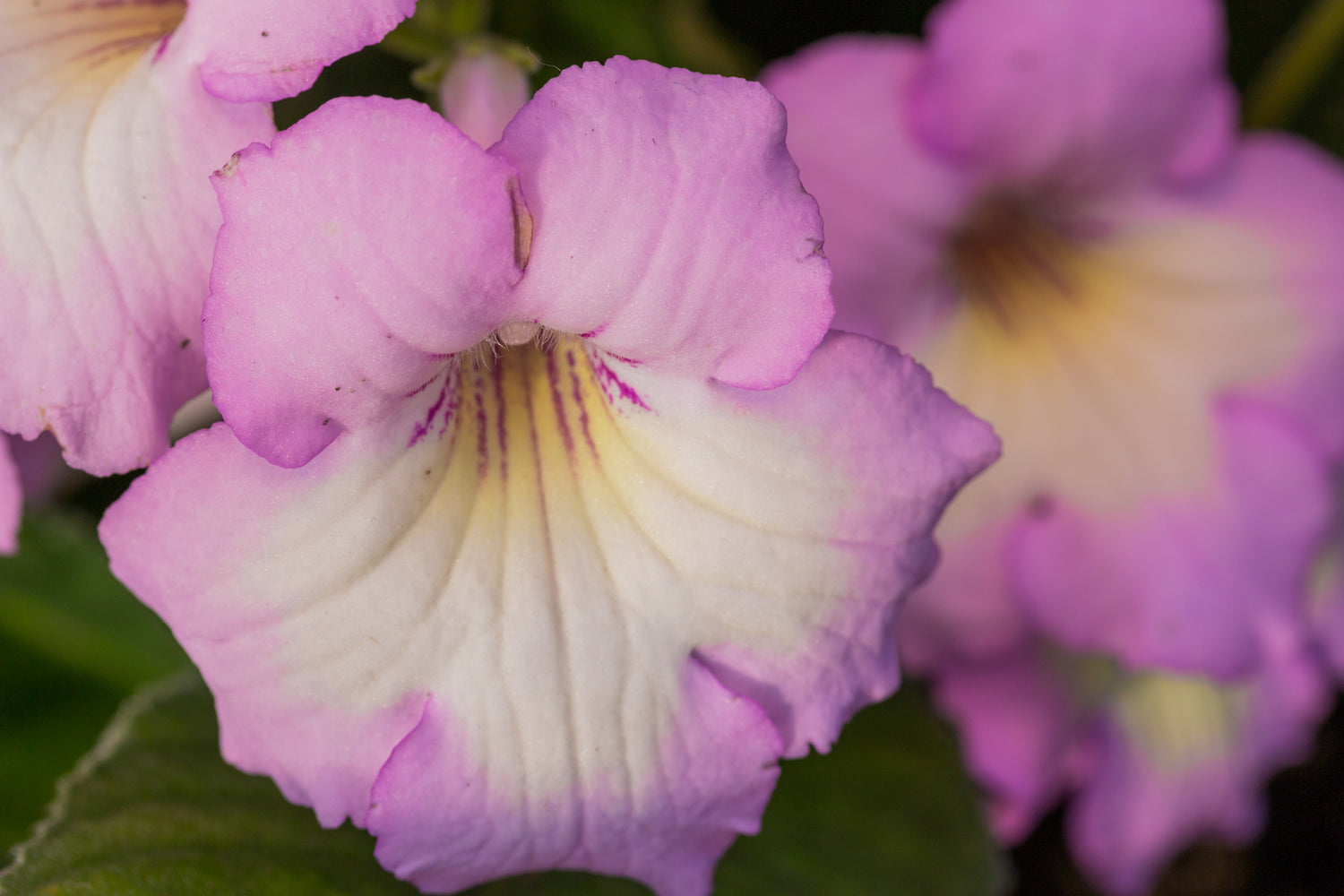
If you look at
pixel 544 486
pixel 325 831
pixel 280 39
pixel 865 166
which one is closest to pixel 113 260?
pixel 280 39

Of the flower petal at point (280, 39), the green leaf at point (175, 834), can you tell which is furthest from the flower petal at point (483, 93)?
the green leaf at point (175, 834)

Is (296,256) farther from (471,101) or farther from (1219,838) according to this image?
(1219,838)

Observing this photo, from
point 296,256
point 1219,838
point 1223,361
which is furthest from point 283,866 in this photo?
point 1219,838

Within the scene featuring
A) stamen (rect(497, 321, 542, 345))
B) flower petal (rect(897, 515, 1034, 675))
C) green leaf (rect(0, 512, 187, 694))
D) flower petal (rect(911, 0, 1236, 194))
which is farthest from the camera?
green leaf (rect(0, 512, 187, 694))

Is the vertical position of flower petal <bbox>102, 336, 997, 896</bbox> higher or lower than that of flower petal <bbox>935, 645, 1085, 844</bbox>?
higher

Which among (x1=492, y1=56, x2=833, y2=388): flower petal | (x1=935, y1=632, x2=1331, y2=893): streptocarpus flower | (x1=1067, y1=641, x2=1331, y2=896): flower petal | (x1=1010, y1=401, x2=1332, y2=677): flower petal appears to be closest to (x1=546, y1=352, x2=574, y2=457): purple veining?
(x1=492, y1=56, x2=833, y2=388): flower petal

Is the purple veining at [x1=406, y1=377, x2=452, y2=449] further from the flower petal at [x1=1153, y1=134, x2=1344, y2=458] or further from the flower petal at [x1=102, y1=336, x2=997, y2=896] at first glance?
the flower petal at [x1=1153, y1=134, x2=1344, y2=458]

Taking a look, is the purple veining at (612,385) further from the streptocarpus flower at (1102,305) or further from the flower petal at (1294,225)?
the flower petal at (1294,225)
